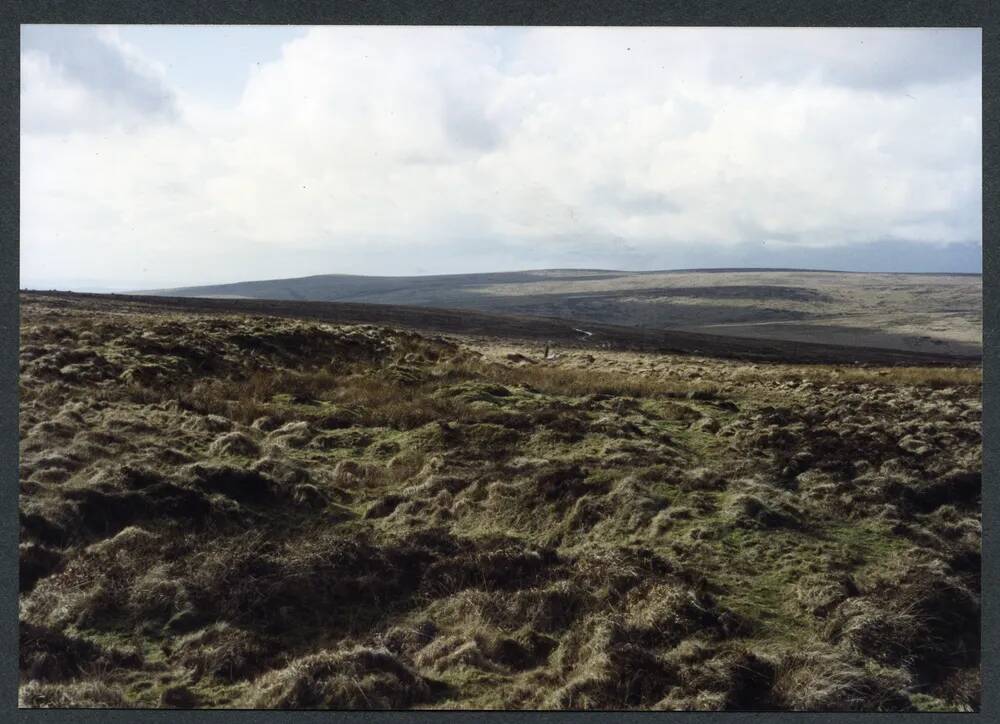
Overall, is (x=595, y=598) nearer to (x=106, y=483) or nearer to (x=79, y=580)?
(x=79, y=580)

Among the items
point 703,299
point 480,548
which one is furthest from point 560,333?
point 703,299

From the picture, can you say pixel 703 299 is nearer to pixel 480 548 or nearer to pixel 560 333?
pixel 560 333

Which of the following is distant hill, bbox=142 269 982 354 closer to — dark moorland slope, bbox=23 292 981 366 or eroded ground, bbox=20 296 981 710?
dark moorland slope, bbox=23 292 981 366

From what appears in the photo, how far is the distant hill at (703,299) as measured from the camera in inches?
1508

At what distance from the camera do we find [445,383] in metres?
13.1

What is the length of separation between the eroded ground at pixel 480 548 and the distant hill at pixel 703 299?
520 inches

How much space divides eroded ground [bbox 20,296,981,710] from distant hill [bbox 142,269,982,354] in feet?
43.3

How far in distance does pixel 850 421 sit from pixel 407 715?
8602mm

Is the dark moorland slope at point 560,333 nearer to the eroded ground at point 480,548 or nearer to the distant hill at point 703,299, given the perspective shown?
the distant hill at point 703,299

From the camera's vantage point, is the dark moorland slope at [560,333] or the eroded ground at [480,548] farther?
the dark moorland slope at [560,333]

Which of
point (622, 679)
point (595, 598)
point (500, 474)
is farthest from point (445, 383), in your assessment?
point (622, 679)

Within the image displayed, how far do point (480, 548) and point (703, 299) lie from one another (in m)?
59.1

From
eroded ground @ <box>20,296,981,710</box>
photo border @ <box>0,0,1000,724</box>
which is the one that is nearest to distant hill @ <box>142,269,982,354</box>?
eroded ground @ <box>20,296,981,710</box>
